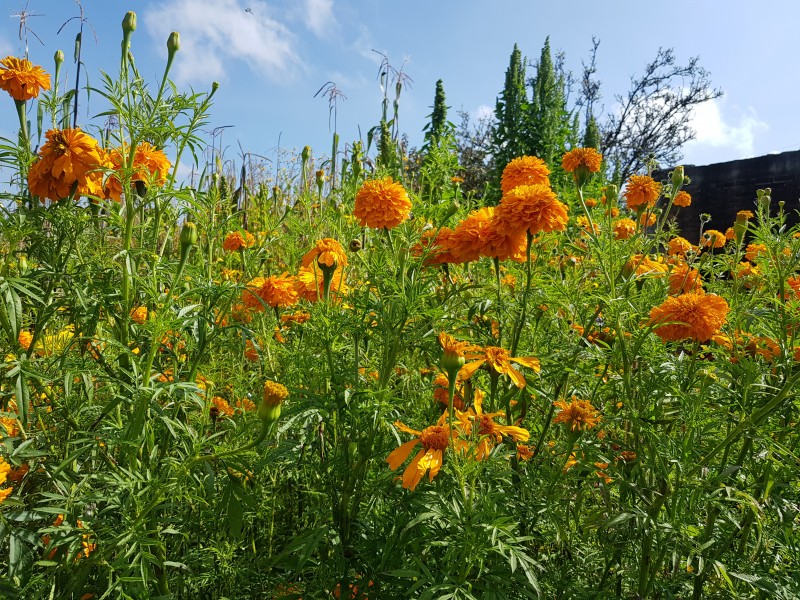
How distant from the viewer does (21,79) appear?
4.84 ft

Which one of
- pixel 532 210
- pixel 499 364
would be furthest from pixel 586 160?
pixel 499 364

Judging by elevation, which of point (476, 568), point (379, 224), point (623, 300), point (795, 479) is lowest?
point (476, 568)

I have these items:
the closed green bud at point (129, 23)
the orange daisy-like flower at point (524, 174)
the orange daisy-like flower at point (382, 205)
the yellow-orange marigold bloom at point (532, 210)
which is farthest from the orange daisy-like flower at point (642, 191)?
the closed green bud at point (129, 23)

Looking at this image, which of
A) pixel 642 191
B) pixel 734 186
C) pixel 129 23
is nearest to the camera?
pixel 129 23

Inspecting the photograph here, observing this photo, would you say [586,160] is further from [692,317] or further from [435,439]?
[435,439]

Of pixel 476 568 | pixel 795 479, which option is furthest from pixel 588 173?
pixel 476 568

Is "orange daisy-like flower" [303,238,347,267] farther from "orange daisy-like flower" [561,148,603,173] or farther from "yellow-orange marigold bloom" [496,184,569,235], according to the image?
"orange daisy-like flower" [561,148,603,173]

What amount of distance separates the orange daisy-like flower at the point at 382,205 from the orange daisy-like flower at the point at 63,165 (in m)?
0.67

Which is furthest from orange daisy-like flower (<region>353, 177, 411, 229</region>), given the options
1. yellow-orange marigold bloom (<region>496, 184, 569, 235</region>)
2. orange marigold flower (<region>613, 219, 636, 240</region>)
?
orange marigold flower (<region>613, 219, 636, 240</region>)

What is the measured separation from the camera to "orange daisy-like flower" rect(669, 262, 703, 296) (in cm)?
184

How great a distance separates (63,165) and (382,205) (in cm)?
78

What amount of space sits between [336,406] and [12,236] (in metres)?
0.83

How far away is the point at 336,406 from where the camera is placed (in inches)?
53.7

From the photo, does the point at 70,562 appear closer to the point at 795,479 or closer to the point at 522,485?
the point at 522,485
